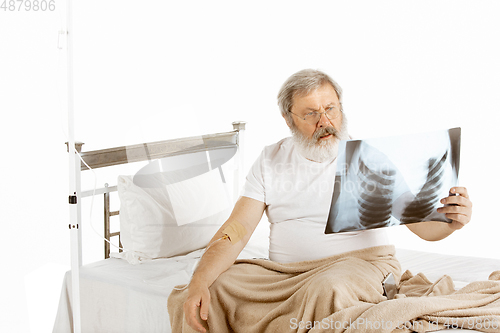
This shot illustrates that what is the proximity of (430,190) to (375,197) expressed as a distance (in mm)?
162

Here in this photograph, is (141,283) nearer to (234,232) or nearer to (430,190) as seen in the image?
(234,232)

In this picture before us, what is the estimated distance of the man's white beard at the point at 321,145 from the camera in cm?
167

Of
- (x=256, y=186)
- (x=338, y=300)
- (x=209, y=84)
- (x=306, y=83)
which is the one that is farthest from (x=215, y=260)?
(x=209, y=84)

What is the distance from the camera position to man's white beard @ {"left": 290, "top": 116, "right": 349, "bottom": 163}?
1.67 meters

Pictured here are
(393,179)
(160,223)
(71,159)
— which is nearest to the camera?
(393,179)

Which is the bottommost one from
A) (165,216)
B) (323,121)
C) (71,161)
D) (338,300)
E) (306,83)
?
(338,300)

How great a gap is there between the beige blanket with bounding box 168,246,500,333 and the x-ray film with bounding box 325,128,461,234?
0.42 ft

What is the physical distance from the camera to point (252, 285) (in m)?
1.49

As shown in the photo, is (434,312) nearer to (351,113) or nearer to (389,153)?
(389,153)

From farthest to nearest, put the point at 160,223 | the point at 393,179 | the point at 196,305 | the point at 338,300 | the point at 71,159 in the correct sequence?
the point at 160,223, the point at 71,159, the point at 393,179, the point at 196,305, the point at 338,300

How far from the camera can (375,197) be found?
1522mm

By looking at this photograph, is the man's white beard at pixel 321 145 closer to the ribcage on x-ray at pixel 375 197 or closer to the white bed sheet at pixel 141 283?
the ribcage on x-ray at pixel 375 197

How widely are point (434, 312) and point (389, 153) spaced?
1.59ft

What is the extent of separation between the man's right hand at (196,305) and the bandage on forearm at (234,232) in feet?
0.61
